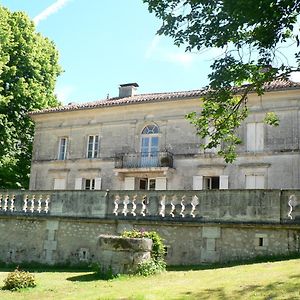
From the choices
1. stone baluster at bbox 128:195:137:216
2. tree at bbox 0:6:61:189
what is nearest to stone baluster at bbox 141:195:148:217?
stone baluster at bbox 128:195:137:216

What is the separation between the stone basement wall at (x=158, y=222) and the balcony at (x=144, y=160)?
10.6m

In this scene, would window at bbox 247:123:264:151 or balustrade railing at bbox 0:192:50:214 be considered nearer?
balustrade railing at bbox 0:192:50:214

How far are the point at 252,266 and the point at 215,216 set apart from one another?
2.29 meters

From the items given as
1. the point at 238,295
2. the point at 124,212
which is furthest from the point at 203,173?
the point at 238,295

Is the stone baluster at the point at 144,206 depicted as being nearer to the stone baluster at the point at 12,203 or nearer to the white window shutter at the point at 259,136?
the stone baluster at the point at 12,203

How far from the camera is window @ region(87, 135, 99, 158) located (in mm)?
28984

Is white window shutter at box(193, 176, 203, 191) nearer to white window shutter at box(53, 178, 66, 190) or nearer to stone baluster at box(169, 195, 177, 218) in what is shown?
white window shutter at box(53, 178, 66, 190)

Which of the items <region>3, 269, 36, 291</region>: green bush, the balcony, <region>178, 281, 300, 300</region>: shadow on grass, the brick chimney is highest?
the brick chimney

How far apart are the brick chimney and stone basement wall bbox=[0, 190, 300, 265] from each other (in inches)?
631

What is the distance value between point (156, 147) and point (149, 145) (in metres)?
0.49

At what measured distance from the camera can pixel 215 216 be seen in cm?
1314

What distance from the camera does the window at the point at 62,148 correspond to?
3002cm

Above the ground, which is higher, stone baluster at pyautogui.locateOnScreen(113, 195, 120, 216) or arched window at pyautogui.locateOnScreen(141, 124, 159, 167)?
arched window at pyautogui.locateOnScreen(141, 124, 159, 167)

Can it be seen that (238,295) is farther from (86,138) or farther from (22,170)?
(22,170)
